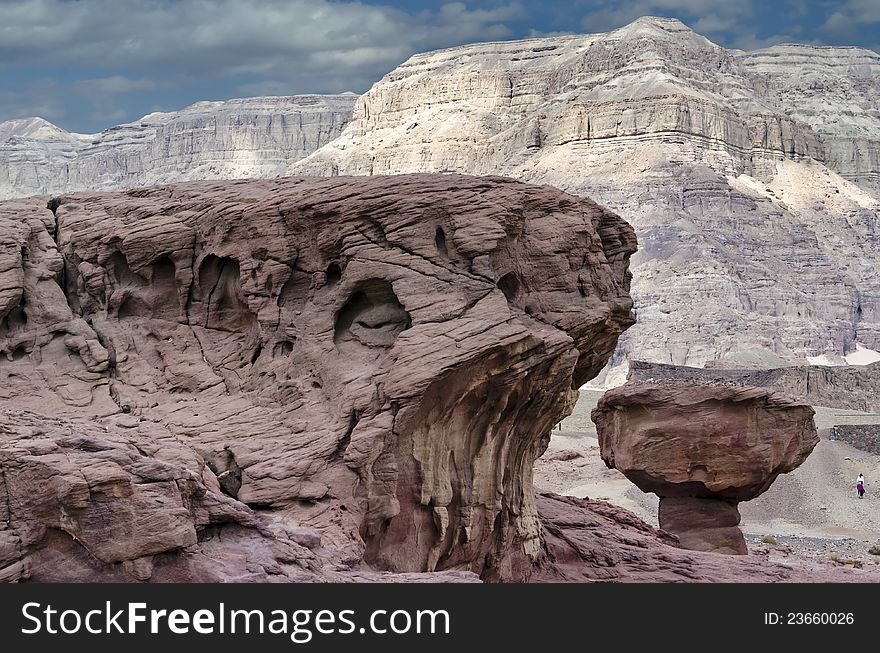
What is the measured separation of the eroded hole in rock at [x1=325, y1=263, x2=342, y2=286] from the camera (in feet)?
55.4

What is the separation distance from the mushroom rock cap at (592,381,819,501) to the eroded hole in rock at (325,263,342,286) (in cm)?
1025

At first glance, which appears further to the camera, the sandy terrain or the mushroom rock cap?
the sandy terrain

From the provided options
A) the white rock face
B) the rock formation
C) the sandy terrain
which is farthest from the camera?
the white rock face

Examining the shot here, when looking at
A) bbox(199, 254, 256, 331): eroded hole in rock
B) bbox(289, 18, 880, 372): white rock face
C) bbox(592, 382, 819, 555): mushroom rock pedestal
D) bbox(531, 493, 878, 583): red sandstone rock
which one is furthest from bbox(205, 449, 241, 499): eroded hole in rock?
bbox(289, 18, 880, 372): white rock face

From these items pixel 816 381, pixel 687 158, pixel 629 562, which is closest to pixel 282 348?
pixel 629 562

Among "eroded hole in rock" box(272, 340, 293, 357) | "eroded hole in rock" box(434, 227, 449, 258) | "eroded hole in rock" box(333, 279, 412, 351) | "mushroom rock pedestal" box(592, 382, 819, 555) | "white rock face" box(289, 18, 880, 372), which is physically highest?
"white rock face" box(289, 18, 880, 372)

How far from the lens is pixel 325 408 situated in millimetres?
16016

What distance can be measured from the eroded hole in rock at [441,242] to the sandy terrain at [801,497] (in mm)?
19427

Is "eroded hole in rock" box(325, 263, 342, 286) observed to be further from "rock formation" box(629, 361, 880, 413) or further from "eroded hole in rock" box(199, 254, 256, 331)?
"rock formation" box(629, 361, 880, 413)

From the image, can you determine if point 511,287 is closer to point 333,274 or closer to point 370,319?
point 370,319

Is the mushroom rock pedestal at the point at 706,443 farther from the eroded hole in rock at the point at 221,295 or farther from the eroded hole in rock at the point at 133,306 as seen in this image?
the eroded hole in rock at the point at 133,306

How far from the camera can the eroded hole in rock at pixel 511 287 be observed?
17062mm
